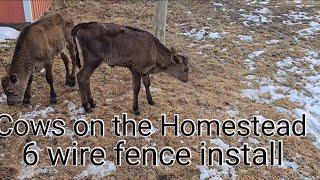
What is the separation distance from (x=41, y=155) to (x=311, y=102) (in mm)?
4131

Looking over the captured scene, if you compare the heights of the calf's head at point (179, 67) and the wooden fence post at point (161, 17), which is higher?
the wooden fence post at point (161, 17)

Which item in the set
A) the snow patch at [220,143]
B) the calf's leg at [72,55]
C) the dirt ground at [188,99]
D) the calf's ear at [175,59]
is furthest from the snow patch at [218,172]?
the calf's leg at [72,55]

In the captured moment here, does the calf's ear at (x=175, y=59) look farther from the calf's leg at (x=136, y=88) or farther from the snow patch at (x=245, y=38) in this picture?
the snow patch at (x=245, y=38)

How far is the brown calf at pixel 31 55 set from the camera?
4.95 metres

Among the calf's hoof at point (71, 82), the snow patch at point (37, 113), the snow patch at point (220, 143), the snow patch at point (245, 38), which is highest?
the snow patch at point (245, 38)

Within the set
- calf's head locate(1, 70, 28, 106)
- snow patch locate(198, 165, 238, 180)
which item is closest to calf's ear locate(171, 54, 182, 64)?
snow patch locate(198, 165, 238, 180)

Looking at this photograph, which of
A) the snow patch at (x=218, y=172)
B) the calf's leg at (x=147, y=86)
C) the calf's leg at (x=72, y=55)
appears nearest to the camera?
the snow patch at (x=218, y=172)

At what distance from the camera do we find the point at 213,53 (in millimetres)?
7586

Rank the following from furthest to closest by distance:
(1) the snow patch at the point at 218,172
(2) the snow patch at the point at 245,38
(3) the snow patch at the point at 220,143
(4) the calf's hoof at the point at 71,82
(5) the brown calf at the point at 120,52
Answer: (2) the snow patch at the point at 245,38
(4) the calf's hoof at the point at 71,82
(5) the brown calf at the point at 120,52
(3) the snow patch at the point at 220,143
(1) the snow patch at the point at 218,172

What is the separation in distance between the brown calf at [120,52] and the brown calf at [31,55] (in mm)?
518

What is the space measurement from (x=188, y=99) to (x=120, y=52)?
1.42 m

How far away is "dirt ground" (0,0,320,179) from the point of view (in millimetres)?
4305

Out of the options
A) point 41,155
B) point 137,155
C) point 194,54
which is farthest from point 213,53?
point 41,155

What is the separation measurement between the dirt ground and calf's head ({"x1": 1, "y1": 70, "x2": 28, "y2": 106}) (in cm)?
30
